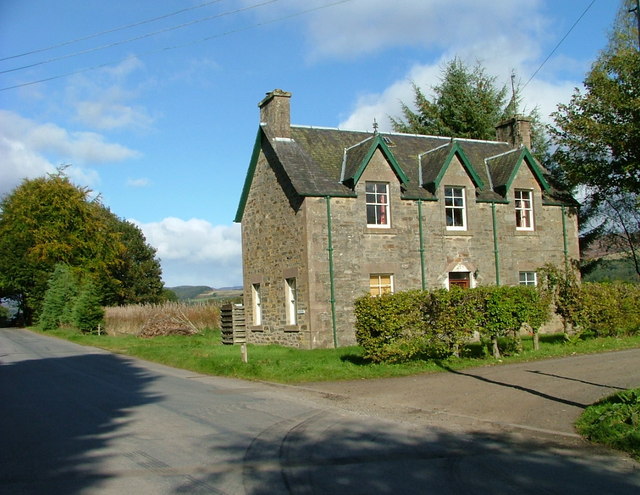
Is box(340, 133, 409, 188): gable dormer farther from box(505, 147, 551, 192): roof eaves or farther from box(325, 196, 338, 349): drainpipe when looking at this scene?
box(505, 147, 551, 192): roof eaves

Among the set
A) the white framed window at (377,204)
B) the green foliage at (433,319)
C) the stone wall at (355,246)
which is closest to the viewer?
the green foliage at (433,319)

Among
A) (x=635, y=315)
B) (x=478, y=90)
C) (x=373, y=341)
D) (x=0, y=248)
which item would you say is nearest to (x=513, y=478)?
(x=373, y=341)

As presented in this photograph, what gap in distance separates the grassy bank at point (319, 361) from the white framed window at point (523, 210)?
16.2ft

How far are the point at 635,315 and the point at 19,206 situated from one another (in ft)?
175

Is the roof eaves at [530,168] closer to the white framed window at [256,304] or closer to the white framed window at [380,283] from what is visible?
the white framed window at [380,283]

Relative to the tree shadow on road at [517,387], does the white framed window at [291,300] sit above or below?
above

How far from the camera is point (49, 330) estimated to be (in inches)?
1827

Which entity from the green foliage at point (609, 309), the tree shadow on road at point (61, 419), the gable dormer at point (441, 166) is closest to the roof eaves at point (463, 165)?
the gable dormer at point (441, 166)

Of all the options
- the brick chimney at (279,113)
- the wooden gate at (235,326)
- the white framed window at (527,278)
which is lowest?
the wooden gate at (235,326)

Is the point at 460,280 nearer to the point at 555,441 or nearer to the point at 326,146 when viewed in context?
the point at 326,146

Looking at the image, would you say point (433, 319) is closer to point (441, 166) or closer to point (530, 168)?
point (441, 166)

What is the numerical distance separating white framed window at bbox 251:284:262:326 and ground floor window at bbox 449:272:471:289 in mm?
7592

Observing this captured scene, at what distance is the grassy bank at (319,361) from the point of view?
15.8 m

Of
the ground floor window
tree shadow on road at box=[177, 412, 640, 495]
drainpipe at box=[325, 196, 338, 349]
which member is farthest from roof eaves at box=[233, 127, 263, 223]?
tree shadow on road at box=[177, 412, 640, 495]
